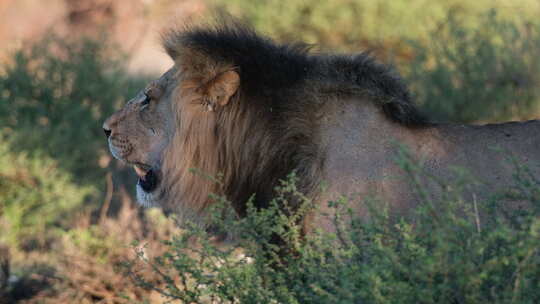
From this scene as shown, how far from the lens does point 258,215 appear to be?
→ 3.87m

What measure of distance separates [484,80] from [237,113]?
7574mm

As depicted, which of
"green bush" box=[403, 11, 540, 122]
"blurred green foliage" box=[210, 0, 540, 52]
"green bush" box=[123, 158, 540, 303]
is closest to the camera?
"green bush" box=[123, 158, 540, 303]

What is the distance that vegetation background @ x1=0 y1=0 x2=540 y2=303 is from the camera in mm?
2846

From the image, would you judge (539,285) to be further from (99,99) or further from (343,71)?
(99,99)

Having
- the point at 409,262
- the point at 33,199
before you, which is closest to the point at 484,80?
the point at 33,199

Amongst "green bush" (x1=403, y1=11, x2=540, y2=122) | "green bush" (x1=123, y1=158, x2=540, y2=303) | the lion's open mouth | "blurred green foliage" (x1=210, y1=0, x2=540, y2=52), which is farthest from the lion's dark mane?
"blurred green foliage" (x1=210, y1=0, x2=540, y2=52)

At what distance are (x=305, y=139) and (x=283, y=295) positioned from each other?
→ 107 centimetres

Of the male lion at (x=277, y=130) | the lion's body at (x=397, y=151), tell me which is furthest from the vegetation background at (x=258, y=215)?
the male lion at (x=277, y=130)

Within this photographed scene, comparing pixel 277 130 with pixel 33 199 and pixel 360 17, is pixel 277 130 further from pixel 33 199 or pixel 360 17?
pixel 360 17

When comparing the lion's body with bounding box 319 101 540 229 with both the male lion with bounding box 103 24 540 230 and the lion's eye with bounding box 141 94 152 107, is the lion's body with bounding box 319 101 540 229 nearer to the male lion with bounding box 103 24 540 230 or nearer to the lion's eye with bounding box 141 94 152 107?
the male lion with bounding box 103 24 540 230

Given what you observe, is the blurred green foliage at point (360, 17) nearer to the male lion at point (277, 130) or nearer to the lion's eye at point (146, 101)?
the lion's eye at point (146, 101)

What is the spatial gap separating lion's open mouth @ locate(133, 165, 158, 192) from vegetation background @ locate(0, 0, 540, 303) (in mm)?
484

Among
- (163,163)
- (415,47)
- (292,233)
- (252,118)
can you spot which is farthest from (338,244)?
(415,47)

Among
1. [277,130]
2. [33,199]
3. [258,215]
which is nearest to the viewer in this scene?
[258,215]
